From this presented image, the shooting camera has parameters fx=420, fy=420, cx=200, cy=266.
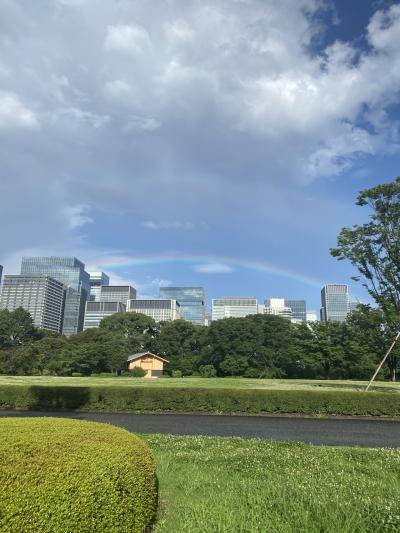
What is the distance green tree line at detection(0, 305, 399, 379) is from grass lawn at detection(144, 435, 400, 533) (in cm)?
4754

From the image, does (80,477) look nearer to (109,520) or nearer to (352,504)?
(109,520)

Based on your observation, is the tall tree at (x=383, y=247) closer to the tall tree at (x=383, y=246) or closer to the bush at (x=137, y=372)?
the tall tree at (x=383, y=246)

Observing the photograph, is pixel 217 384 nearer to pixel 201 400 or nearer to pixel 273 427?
pixel 201 400

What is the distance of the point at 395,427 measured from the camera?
17.5 meters

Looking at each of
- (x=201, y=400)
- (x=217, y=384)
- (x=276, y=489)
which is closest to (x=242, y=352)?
(x=217, y=384)

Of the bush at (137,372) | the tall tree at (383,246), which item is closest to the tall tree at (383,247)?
the tall tree at (383,246)

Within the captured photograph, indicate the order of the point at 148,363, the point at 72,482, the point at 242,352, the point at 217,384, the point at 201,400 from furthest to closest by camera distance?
the point at 148,363, the point at 242,352, the point at 217,384, the point at 201,400, the point at 72,482

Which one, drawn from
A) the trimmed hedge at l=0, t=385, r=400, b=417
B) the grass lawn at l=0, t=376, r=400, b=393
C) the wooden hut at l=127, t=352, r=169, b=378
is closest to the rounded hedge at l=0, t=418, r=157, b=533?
the trimmed hedge at l=0, t=385, r=400, b=417

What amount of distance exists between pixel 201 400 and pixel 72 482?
19557 mm

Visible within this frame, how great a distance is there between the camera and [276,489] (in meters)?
5.74

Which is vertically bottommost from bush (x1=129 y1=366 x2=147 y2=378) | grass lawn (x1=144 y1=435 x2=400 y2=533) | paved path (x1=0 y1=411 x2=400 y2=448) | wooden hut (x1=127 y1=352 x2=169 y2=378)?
paved path (x1=0 y1=411 x2=400 y2=448)

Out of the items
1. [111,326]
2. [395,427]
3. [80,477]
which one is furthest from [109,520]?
[111,326]

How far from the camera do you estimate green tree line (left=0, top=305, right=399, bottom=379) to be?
203ft

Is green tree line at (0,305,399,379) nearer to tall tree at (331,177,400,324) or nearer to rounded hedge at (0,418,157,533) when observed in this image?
tall tree at (331,177,400,324)
